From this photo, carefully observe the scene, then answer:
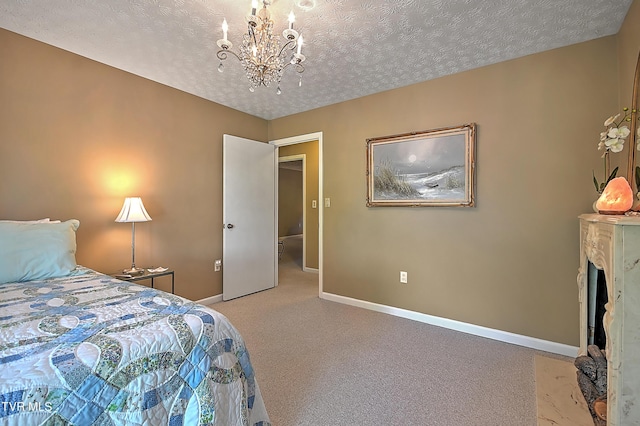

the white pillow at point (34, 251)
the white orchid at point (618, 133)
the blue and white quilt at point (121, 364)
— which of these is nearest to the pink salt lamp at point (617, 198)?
the white orchid at point (618, 133)

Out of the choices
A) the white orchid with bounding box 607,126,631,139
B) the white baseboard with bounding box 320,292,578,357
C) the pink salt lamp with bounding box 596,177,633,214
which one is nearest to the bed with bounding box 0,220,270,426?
the pink salt lamp with bounding box 596,177,633,214

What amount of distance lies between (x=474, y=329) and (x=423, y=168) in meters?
1.59

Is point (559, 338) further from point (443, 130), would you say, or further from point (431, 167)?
point (443, 130)

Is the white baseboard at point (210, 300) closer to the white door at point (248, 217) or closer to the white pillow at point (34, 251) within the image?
the white door at point (248, 217)

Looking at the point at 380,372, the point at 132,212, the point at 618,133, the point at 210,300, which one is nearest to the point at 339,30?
the point at 618,133

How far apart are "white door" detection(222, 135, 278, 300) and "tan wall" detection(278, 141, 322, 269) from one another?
134 centimetres

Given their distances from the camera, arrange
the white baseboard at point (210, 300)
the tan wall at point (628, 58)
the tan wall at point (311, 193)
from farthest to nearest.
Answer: the tan wall at point (311, 193), the white baseboard at point (210, 300), the tan wall at point (628, 58)

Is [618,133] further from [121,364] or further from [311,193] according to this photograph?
[311,193]

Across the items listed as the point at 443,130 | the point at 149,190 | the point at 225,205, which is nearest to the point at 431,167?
the point at 443,130

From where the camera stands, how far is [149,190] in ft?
10.0

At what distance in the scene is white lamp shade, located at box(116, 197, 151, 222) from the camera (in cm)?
260

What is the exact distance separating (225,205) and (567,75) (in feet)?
11.6

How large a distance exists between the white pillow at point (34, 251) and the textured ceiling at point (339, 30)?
1454 millimetres

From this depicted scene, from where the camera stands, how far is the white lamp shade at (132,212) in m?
2.60
